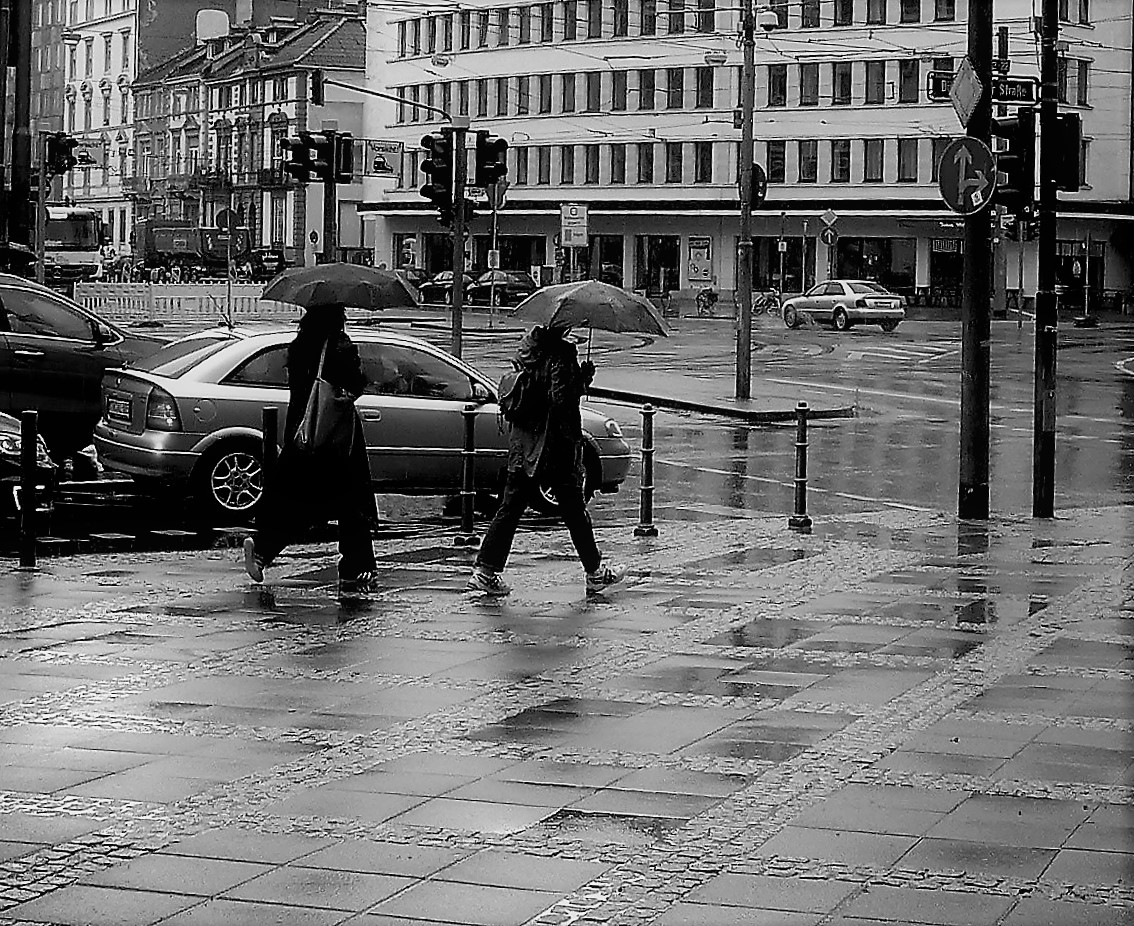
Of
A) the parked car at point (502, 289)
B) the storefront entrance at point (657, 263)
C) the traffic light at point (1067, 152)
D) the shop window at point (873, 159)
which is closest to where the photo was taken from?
the traffic light at point (1067, 152)

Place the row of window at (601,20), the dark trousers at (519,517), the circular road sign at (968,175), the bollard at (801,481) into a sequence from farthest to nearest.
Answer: the row of window at (601,20), the circular road sign at (968,175), the bollard at (801,481), the dark trousers at (519,517)

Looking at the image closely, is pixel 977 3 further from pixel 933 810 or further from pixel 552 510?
pixel 933 810

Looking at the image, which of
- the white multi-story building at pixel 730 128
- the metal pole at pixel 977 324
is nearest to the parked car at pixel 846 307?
the white multi-story building at pixel 730 128

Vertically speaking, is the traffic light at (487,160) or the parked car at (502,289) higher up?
the traffic light at (487,160)

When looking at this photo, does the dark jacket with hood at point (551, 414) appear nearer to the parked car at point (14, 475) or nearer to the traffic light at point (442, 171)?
the parked car at point (14, 475)

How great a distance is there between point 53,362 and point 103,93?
369 feet

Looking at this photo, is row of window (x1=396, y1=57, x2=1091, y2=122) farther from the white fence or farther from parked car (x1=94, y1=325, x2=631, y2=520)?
parked car (x1=94, y1=325, x2=631, y2=520)

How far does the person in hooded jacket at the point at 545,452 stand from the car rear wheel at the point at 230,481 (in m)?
4.27

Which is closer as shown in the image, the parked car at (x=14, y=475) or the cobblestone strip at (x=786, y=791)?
the cobblestone strip at (x=786, y=791)

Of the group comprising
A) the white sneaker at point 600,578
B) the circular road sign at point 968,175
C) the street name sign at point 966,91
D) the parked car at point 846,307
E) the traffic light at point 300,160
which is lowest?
the white sneaker at point 600,578

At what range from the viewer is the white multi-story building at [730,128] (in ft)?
278

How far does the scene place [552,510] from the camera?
14.9m

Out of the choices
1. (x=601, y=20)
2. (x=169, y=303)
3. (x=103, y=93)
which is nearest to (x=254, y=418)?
(x=169, y=303)

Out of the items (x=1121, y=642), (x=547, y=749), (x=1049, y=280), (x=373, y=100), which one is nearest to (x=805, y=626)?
(x=1121, y=642)
